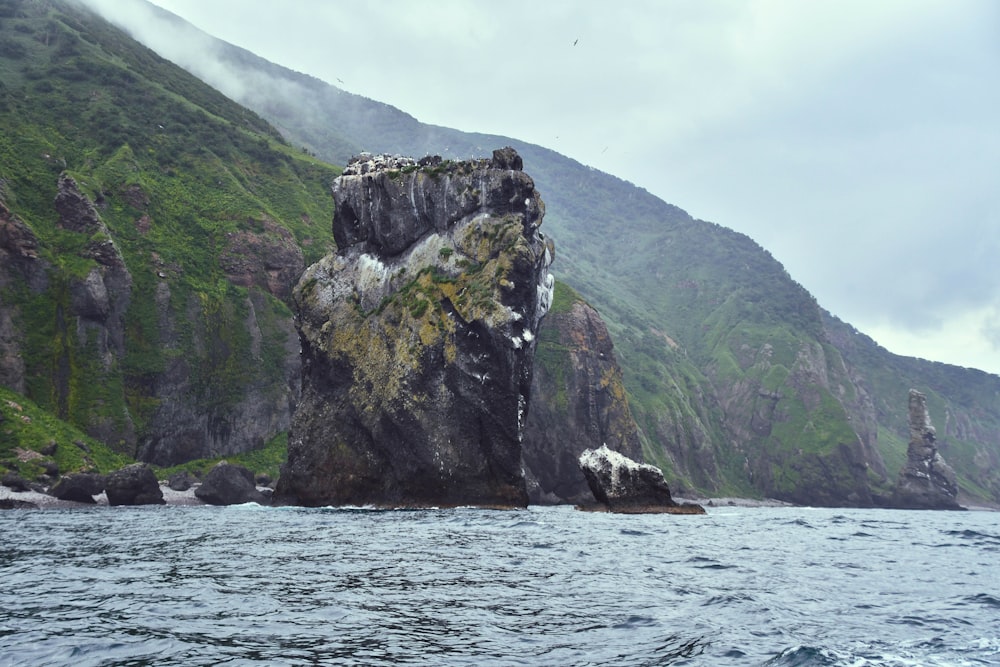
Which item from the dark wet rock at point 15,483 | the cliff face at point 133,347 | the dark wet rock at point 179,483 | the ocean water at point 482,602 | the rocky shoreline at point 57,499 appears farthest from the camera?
the cliff face at point 133,347

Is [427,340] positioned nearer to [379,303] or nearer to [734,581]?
[379,303]

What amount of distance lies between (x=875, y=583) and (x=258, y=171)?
5358 inches

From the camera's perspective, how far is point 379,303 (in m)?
72.9

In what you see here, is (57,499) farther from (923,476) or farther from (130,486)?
(923,476)

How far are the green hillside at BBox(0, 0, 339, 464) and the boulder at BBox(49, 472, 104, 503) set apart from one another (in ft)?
79.8

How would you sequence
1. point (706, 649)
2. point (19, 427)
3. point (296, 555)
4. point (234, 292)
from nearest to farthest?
1. point (706, 649)
2. point (296, 555)
3. point (19, 427)
4. point (234, 292)

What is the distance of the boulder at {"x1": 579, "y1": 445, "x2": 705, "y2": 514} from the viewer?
6062 centimetres

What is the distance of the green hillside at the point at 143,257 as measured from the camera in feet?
250

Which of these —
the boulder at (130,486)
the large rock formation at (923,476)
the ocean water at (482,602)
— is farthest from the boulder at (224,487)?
the large rock formation at (923,476)

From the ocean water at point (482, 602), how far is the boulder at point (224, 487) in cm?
3316

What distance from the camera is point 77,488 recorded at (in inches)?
2012

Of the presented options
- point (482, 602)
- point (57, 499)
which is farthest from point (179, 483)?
point (482, 602)

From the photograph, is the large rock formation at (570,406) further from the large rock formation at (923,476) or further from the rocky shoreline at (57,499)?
the large rock formation at (923,476)

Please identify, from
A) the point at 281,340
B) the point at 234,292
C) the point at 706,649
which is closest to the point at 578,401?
the point at 281,340
